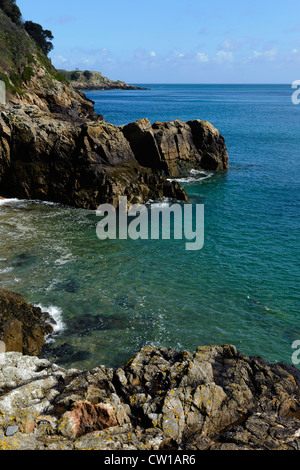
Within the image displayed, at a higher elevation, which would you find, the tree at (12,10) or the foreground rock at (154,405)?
the tree at (12,10)

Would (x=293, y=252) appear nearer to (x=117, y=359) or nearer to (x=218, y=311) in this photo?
(x=218, y=311)

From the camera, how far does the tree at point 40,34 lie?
404 feet

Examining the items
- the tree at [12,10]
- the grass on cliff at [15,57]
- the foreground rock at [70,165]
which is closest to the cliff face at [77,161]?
the foreground rock at [70,165]

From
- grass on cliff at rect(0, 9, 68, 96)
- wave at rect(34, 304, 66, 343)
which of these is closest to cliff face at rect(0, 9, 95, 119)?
grass on cliff at rect(0, 9, 68, 96)

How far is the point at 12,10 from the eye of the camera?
101m

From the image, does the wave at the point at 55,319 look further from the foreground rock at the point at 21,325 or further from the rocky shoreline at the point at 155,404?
the rocky shoreline at the point at 155,404

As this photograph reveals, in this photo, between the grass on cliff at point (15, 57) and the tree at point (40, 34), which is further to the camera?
the tree at point (40, 34)

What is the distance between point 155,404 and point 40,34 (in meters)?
141

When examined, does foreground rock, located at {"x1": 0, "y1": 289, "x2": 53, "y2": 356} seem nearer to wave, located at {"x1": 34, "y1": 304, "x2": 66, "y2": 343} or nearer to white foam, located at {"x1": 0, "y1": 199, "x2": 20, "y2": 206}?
wave, located at {"x1": 34, "y1": 304, "x2": 66, "y2": 343}

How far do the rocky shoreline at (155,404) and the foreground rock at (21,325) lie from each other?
2.84 meters

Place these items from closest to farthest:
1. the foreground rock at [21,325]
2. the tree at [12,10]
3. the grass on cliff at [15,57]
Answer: the foreground rock at [21,325]
the grass on cliff at [15,57]
the tree at [12,10]

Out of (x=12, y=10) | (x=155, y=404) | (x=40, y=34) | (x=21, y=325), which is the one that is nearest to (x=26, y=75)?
(x=12, y=10)
